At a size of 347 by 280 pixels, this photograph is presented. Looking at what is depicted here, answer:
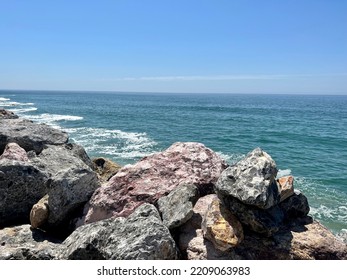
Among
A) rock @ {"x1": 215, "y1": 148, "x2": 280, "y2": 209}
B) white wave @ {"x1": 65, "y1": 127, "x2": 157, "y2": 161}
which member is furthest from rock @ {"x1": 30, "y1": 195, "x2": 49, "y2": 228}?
white wave @ {"x1": 65, "y1": 127, "x2": 157, "y2": 161}

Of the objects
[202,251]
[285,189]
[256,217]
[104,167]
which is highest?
[285,189]

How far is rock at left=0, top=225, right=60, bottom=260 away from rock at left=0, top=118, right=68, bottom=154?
6.93 meters

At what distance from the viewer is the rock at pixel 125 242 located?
518cm

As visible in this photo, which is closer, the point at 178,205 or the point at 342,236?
the point at 178,205

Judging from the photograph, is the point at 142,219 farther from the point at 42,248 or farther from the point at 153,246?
the point at 42,248

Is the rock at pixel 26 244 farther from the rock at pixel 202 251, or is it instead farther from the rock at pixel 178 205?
the rock at pixel 202 251

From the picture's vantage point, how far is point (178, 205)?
664 cm

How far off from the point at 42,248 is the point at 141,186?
106 inches

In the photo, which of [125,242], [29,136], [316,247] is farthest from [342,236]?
[29,136]

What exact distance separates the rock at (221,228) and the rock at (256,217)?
13 cm

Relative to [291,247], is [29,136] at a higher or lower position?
higher

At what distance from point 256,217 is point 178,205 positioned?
166cm

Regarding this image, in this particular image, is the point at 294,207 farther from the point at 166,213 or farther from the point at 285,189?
the point at 166,213

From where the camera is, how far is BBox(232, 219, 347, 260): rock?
581 centimetres
